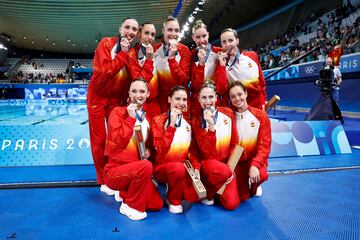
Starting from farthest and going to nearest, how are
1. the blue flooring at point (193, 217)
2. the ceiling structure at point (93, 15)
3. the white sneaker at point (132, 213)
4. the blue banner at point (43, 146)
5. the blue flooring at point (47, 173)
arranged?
the ceiling structure at point (93, 15), the blue banner at point (43, 146), the blue flooring at point (47, 173), the white sneaker at point (132, 213), the blue flooring at point (193, 217)

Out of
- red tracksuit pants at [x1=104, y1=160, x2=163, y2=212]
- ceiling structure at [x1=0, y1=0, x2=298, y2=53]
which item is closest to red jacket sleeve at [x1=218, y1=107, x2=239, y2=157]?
red tracksuit pants at [x1=104, y1=160, x2=163, y2=212]

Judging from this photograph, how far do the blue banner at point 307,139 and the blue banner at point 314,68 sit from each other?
4.06 metres

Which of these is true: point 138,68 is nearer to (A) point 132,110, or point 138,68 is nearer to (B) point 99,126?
(A) point 132,110

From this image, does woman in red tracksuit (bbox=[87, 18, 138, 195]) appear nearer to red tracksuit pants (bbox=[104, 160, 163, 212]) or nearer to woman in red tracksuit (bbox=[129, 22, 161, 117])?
woman in red tracksuit (bbox=[129, 22, 161, 117])


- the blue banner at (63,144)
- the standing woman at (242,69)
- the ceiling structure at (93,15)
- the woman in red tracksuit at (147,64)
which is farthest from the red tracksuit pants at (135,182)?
the ceiling structure at (93,15)

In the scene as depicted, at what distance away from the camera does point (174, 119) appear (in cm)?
235

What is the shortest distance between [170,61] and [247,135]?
1072 mm

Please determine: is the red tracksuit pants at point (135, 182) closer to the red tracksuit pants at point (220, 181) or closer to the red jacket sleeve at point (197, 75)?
the red tracksuit pants at point (220, 181)

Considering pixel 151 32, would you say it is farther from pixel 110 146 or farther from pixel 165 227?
pixel 165 227

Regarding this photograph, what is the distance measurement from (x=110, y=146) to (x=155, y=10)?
1629cm

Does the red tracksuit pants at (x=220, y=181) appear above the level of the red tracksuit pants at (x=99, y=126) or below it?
below

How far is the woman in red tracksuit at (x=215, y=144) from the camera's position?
2.48 m

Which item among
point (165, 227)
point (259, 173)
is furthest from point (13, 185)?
point (259, 173)

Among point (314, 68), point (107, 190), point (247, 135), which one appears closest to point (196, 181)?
point (247, 135)
